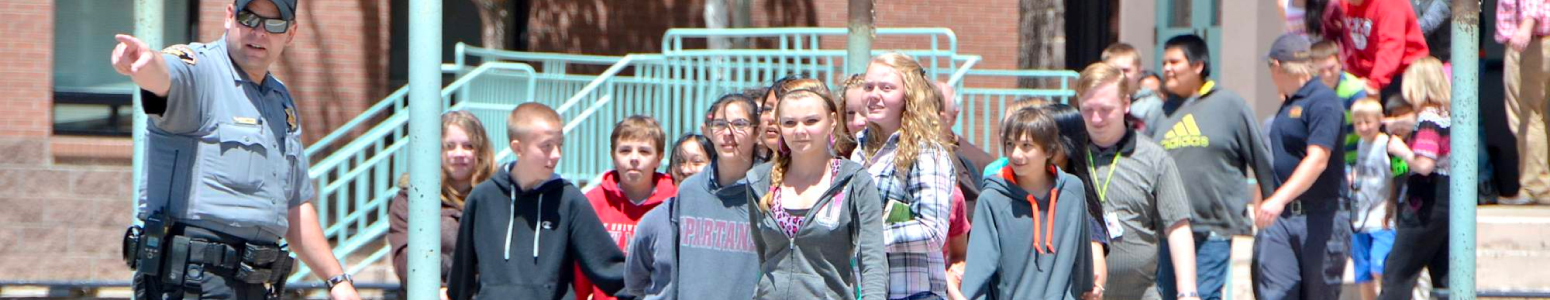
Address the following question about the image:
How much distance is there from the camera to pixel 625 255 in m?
5.70

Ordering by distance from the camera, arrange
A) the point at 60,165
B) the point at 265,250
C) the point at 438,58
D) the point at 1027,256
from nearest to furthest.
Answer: the point at 438,58 < the point at 265,250 < the point at 1027,256 < the point at 60,165

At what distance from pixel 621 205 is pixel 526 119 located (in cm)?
65

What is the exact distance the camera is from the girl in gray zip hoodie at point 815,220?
4.43m

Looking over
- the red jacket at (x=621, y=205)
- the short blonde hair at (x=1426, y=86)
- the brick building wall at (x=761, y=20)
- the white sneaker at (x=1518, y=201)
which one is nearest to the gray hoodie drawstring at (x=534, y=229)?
the red jacket at (x=621, y=205)

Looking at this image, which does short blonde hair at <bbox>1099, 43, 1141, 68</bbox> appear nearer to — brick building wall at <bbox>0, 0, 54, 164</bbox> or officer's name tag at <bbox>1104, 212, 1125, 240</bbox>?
officer's name tag at <bbox>1104, 212, 1125, 240</bbox>

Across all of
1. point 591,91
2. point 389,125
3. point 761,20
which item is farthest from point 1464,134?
point 761,20

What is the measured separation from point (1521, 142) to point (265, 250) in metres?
7.26

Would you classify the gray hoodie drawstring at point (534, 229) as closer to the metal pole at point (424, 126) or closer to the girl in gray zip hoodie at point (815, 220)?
the girl in gray zip hoodie at point (815, 220)

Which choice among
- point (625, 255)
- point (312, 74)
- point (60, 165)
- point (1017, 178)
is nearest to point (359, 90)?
point (312, 74)

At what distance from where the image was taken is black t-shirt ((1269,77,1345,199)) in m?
6.79

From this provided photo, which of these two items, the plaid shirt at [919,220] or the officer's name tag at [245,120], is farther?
the plaid shirt at [919,220]

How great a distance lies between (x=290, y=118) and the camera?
4.66 m

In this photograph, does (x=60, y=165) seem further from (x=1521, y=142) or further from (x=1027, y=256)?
(x=1521, y=142)

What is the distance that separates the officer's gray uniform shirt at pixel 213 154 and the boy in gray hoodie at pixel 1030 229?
2.02m
